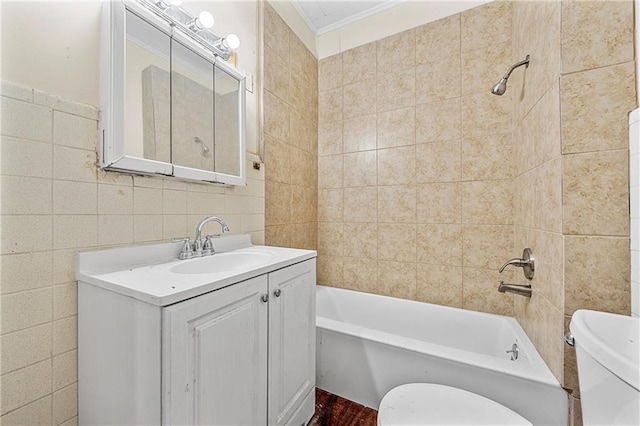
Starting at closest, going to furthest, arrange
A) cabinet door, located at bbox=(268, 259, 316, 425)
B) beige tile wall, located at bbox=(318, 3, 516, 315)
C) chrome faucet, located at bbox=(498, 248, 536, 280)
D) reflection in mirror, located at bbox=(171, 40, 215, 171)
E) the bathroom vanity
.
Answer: the bathroom vanity → cabinet door, located at bbox=(268, 259, 316, 425) → reflection in mirror, located at bbox=(171, 40, 215, 171) → chrome faucet, located at bbox=(498, 248, 536, 280) → beige tile wall, located at bbox=(318, 3, 516, 315)

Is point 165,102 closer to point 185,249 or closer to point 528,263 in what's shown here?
point 185,249

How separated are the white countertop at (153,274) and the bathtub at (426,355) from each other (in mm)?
646

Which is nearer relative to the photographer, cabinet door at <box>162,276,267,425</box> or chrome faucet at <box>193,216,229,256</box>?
cabinet door at <box>162,276,267,425</box>

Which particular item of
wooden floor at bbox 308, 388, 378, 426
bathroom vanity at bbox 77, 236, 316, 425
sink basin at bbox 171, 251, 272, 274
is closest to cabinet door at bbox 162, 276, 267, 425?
bathroom vanity at bbox 77, 236, 316, 425

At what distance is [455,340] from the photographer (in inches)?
68.0

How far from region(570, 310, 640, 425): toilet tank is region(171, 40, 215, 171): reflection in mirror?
1432 millimetres

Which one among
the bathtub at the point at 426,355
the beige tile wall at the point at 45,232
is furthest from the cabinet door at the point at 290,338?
the beige tile wall at the point at 45,232

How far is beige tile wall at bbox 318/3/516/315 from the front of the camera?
67.3 inches

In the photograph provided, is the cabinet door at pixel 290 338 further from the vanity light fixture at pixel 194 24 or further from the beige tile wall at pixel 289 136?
the vanity light fixture at pixel 194 24

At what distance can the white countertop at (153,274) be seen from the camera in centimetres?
68

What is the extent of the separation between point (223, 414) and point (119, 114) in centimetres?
105

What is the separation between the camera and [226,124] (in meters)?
1.39

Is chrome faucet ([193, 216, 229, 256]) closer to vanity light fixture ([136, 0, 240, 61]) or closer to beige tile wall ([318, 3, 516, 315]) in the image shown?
vanity light fixture ([136, 0, 240, 61])

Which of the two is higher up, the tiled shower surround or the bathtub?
the tiled shower surround
